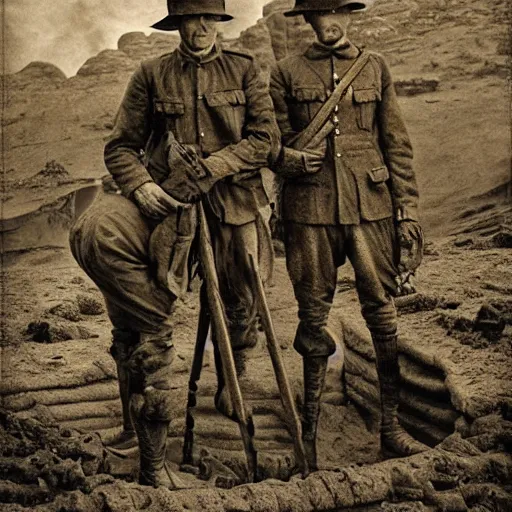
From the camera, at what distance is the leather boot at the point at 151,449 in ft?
33.8

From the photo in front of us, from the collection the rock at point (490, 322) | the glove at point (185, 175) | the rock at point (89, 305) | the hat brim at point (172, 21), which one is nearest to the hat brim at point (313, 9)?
the hat brim at point (172, 21)

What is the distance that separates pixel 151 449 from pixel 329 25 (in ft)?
9.31

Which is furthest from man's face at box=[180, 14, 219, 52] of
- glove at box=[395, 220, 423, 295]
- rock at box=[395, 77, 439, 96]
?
rock at box=[395, 77, 439, 96]

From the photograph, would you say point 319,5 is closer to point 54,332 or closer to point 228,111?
point 228,111

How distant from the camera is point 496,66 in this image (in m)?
12.1

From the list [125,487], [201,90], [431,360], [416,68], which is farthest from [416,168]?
[125,487]

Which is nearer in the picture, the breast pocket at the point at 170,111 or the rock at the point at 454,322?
the breast pocket at the point at 170,111

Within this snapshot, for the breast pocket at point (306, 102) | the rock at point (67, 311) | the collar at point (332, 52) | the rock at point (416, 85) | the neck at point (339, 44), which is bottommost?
the rock at point (67, 311)

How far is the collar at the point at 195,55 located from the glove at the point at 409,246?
158cm

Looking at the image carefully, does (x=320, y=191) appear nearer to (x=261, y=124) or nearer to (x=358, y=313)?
(x=261, y=124)

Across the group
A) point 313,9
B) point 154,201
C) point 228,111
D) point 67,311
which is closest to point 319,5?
point 313,9

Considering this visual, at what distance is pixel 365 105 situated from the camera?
10844mm

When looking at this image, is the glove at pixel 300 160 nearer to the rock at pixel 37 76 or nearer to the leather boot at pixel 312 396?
the leather boot at pixel 312 396

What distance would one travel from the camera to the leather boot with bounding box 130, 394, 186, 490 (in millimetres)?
10289
